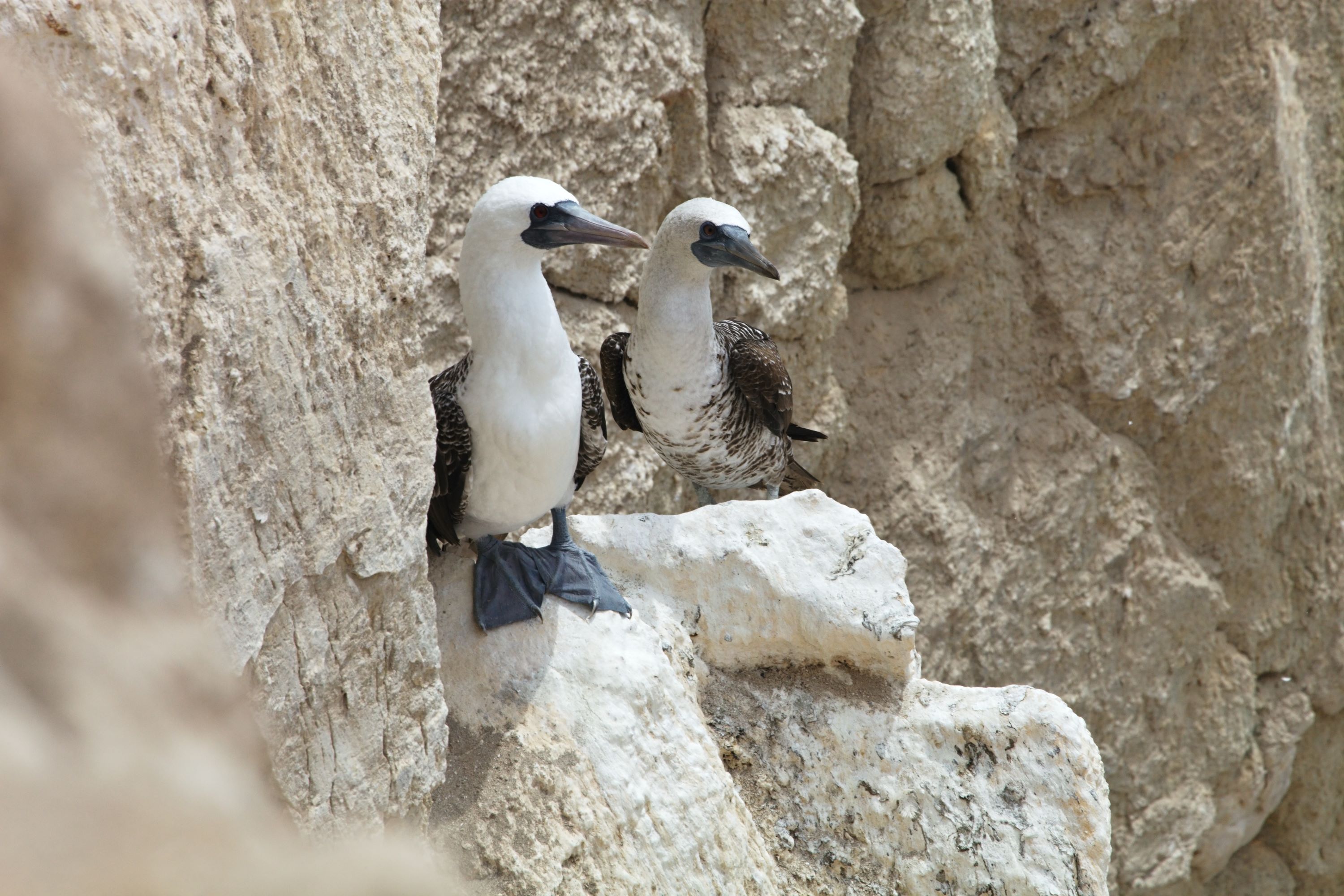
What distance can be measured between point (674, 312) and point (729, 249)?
0.24 m

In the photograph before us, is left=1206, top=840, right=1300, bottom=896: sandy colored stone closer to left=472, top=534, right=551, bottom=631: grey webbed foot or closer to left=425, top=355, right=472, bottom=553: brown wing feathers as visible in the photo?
left=472, top=534, right=551, bottom=631: grey webbed foot

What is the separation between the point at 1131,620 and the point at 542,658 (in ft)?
14.6

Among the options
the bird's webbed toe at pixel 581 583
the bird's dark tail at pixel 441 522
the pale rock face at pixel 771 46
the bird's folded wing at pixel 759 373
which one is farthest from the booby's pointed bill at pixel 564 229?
the pale rock face at pixel 771 46

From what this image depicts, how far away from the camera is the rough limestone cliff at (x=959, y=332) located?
1.74 meters

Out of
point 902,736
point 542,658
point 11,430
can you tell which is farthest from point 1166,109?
point 11,430

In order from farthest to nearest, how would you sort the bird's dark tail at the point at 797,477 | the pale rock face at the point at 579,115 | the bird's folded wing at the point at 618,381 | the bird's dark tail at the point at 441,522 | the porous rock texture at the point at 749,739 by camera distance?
the bird's dark tail at the point at 797,477, the pale rock face at the point at 579,115, the bird's folded wing at the point at 618,381, the bird's dark tail at the point at 441,522, the porous rock texture at the point at 749,739

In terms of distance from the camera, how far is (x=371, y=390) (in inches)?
68.2

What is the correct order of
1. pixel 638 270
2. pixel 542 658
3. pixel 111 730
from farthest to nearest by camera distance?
1. pixel 638 270
2. pixel 542 658
3. pixel 111 730

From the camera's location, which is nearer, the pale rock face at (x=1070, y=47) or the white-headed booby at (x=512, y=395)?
the white-headed booby at (x=512, y=395)

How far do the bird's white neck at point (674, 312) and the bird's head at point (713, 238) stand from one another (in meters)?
0.03

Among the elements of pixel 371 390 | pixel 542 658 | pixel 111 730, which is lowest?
pixel 542 658

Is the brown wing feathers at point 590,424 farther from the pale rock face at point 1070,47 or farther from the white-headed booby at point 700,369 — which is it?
the pale rock face at point 1070,47

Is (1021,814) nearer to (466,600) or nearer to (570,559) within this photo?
(570,559)

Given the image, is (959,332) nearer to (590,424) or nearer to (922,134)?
(922,134)
